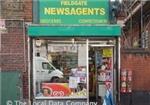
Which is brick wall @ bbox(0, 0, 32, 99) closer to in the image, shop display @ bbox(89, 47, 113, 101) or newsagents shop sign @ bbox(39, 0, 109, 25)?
newsagents shop sign @ bbox(39, 0, 109, 25)

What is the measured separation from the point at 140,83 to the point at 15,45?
13.7ft

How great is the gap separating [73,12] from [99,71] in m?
2.03

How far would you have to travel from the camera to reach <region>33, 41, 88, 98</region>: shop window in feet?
48.1

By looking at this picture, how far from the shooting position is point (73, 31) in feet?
46.5

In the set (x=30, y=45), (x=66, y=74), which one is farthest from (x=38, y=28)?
(x=66, y=74)

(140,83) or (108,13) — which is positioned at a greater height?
→ (108,13)

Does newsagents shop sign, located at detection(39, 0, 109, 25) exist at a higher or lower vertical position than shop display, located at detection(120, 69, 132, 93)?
higher

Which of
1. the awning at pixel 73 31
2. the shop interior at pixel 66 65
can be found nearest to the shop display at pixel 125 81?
the shop interior at pixel 66 65

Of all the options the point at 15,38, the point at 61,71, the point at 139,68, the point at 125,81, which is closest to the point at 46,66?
the point at 61,71

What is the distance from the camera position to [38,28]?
14141 mm

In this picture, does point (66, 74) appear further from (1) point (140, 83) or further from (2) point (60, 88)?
(1) point (140, 83)

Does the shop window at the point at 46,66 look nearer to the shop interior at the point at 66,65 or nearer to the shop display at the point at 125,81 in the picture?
the shop interior at the point at 66,65

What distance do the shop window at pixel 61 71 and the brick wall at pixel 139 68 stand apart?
1661mm

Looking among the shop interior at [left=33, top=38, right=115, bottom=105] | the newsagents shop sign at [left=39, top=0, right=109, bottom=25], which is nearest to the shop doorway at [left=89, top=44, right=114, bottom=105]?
the shop interior at [left=33, top=38, right=115, bottom=105]
